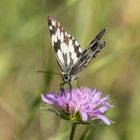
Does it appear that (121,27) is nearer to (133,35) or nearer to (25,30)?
(133,35)

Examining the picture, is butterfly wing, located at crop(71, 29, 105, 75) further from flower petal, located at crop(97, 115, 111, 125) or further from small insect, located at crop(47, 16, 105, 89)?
flower petal, located at crop(97, 115, 111, 125)

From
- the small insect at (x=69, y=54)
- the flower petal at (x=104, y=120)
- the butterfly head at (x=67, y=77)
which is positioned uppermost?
the small insect at (x=69, y=54)

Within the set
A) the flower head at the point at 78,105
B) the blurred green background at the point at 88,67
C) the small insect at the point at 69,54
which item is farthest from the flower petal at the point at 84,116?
the blurred green background at the point at 88,67

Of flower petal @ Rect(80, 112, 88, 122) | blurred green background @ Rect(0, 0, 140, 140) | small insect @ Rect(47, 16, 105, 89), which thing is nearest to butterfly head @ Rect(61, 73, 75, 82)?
small insect @ Rect(47, 16, 105, 89)

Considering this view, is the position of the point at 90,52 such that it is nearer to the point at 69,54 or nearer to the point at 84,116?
the point at 69,54

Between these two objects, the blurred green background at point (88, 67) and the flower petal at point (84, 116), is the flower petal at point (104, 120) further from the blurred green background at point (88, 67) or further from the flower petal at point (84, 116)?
the blurred green background at point (88, 67)

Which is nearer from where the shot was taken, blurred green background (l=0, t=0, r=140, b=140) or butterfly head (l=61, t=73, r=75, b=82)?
butterfly head (l=61, t=73, r=75, b=82)

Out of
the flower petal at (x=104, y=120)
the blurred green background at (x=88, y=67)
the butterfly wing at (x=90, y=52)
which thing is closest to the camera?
the flower petal at (x=104, y=120)

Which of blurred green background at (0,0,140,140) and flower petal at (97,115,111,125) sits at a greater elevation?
blurred green background at (0,0,140,140)
